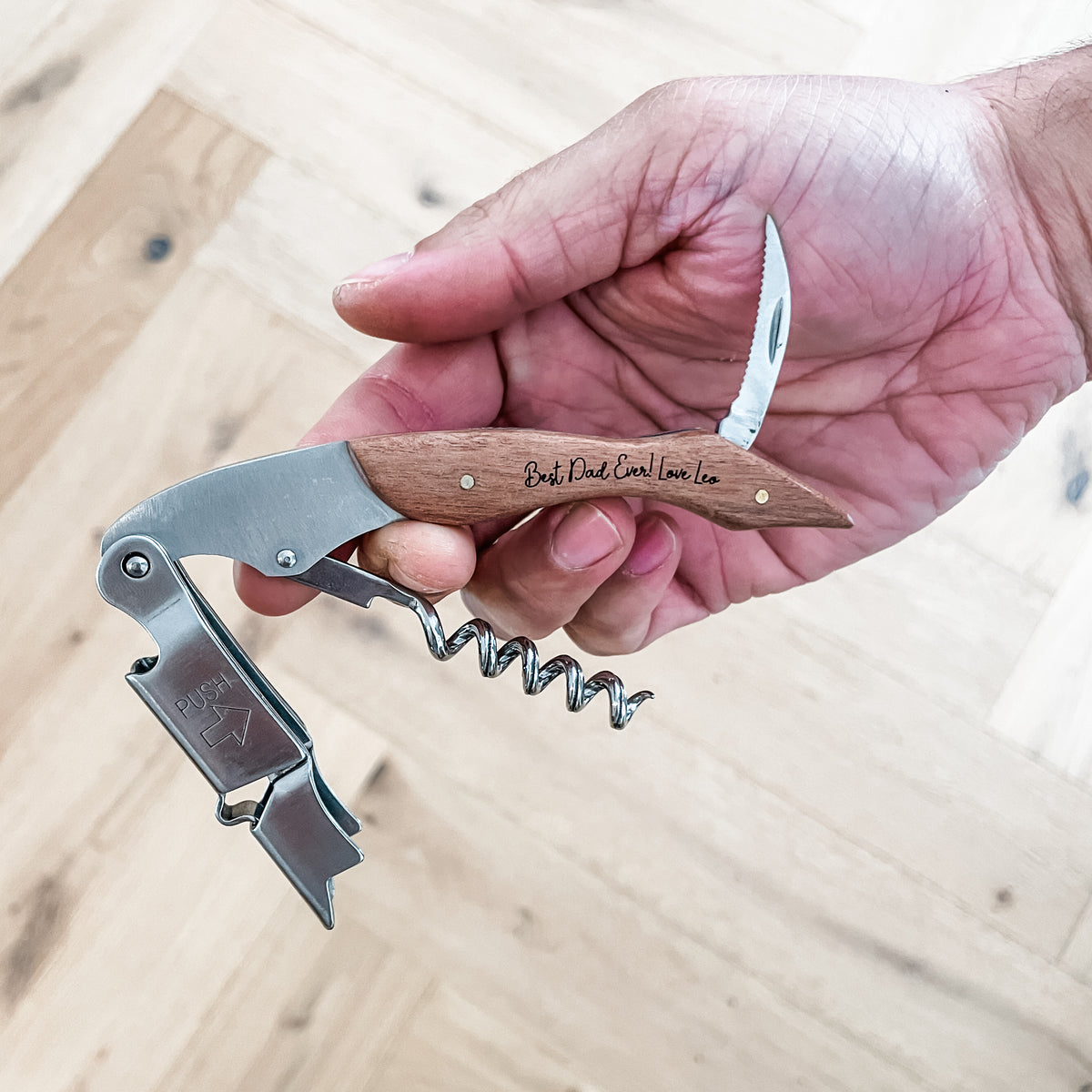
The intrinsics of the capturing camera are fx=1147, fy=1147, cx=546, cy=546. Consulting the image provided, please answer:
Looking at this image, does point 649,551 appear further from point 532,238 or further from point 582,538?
point 532,238

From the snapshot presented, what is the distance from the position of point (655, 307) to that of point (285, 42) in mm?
1005

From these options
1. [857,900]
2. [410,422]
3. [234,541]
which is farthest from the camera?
[857,900]

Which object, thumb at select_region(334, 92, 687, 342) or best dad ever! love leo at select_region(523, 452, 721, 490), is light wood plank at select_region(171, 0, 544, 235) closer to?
thumb at select_region(334, 92, 687, 342)

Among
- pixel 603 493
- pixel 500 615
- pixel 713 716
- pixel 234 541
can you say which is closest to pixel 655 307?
pixel 603 493

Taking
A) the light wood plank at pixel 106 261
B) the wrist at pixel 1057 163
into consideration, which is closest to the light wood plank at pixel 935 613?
the wrist at pixel 1057 163

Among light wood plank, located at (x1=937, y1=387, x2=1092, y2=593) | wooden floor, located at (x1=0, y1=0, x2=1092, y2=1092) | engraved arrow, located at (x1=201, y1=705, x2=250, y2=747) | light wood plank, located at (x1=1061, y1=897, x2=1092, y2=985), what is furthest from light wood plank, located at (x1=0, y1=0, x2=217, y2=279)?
light wood plank, located at (x1=1061, y1=897, x2=1092, y2=985)

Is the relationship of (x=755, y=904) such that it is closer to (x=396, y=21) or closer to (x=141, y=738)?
(x=141, y=738)

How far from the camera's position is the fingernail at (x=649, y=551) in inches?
50.9

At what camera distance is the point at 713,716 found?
5.45 feet

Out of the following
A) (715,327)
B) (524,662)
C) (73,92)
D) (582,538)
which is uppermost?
(73,92)

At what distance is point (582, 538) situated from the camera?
46.9 inches

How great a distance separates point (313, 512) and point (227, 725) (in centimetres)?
22

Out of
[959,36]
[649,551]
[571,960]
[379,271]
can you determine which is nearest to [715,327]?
[649,551]

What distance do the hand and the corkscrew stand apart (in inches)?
2.6
